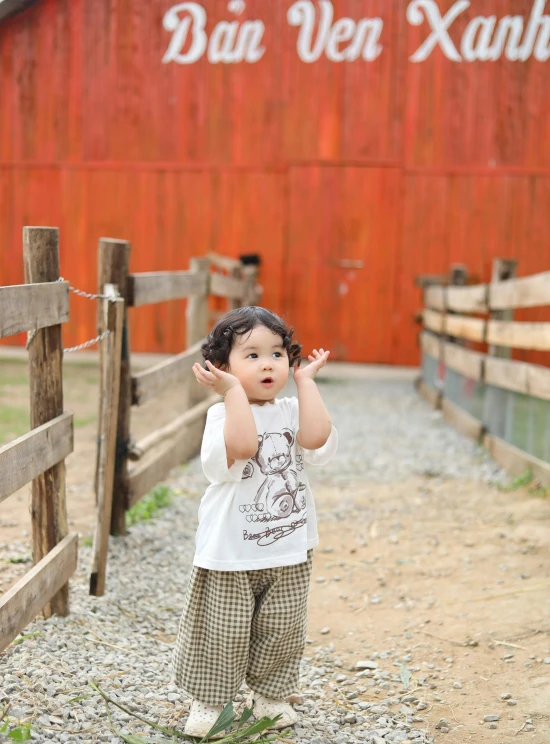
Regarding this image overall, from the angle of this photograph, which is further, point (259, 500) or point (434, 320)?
point (434, 320)

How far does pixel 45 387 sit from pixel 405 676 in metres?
1.73

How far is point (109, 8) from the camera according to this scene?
39.2ft

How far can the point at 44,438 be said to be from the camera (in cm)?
340

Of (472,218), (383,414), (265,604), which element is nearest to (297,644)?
(265,604)

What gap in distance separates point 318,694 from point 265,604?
69 cm

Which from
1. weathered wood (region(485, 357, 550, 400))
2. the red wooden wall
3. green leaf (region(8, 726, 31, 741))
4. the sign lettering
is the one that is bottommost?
green leaf (region(8, 726, 31, 741))

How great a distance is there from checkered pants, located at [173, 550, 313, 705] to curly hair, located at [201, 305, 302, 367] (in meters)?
0.65

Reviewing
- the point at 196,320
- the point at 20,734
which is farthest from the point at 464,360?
the point at 20,734

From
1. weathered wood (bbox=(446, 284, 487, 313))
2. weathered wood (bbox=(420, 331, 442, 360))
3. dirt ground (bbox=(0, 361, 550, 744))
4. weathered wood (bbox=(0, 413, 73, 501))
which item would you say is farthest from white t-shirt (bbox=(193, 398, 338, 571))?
weathered wood (bbox=(420, 331, 442, 360))

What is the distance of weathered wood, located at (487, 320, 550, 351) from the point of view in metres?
6.01

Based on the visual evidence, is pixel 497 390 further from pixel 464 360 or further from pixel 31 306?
pixel 31 306

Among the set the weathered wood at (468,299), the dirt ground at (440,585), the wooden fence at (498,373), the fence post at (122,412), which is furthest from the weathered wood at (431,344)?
the fence post at (122,412)

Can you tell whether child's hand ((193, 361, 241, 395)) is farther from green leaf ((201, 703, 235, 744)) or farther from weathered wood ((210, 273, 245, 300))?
weathered wood ((210, 273, 245, 300))

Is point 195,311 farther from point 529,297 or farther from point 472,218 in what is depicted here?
point 472,218
